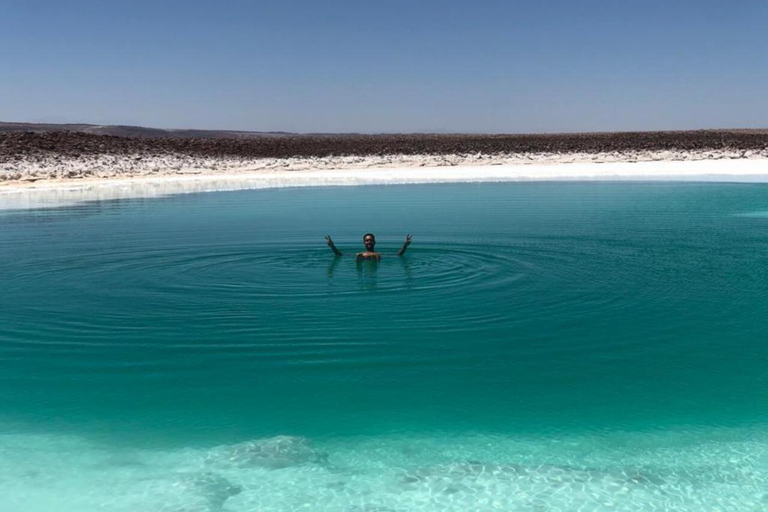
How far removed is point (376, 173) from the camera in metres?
47.0

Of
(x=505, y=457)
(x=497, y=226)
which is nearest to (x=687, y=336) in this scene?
(x=505, y=457)

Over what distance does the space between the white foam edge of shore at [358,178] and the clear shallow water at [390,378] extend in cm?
1965

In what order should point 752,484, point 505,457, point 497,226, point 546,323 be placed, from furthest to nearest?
1. point 497,226
2. point 546,323
3. point 505,457
4. point 752,484

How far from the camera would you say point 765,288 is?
12.2m

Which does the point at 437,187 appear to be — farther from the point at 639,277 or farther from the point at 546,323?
the point at 546,323

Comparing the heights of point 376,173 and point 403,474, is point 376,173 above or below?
above

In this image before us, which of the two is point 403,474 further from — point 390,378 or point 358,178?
point 358,178

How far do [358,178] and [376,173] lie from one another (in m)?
4.13

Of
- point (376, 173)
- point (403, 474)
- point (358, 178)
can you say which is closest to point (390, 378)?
point (403, 474)

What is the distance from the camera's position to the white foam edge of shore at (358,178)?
34.9 meters

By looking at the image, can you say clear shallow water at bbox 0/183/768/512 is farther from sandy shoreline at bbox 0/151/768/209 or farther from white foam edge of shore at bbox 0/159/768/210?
white foam edge of shore at bbox 0/159/768/210

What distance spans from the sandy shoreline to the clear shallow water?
61.9ft

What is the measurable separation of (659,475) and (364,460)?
2.42 metres

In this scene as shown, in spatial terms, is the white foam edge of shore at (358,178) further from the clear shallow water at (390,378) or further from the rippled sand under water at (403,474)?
the rippled sand under water at (403,474)
